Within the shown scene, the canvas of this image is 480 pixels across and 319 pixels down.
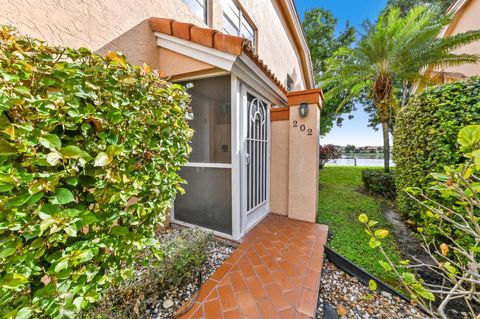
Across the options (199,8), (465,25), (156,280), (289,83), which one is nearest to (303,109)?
(199,8)

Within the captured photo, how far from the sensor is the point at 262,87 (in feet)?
15.3

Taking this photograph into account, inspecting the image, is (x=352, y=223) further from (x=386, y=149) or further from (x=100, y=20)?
(x=100, y=20)

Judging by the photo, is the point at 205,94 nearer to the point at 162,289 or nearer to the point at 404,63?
the point at 162,289

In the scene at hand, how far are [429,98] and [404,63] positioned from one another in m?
6.46

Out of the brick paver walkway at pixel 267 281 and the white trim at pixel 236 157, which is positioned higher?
the white trim at pixel 236 157

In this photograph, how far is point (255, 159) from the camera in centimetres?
488

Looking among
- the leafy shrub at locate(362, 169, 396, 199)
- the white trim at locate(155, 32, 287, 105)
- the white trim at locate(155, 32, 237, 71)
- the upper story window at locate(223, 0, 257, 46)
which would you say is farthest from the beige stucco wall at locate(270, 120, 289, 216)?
the leafy shrub at locate(362, 169, 396, 199)

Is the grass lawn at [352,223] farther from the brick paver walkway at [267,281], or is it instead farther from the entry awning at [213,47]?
the entry awning at [213,47]

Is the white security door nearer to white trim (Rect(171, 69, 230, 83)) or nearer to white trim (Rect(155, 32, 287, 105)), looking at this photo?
white trim (Rect(155, 32, 287, 105))

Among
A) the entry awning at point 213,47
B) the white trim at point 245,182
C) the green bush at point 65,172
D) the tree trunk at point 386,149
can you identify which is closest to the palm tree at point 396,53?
the tree trunk at point 386,149

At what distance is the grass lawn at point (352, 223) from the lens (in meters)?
3.55

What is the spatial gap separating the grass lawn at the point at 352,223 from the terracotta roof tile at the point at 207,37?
13.9 feet

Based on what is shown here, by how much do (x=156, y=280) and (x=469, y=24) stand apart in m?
14.4

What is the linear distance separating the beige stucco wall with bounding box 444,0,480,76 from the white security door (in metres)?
9.75
